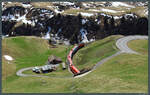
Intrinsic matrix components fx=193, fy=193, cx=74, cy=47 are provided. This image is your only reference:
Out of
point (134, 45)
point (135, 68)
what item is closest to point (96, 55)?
point (134, 45)

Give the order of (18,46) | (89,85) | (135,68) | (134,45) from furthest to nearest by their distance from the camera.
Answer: (18,46) < (134,45) < (135,68) < (89,85)

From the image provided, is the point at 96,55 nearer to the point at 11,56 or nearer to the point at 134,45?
the point at 134,45

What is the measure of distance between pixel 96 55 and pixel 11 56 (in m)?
54.4

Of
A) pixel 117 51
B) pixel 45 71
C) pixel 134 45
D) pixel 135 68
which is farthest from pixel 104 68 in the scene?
pixel 134 45

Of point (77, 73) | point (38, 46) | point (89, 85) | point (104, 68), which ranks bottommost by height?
point (38, 46)

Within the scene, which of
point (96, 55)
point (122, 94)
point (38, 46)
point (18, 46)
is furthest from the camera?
point (38, 46)

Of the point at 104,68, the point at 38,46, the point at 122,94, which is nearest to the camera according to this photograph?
the point at 122,94

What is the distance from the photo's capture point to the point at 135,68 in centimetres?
5819

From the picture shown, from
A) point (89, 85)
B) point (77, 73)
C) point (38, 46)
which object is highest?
point (89, 85)

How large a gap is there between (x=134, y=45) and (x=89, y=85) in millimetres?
67857

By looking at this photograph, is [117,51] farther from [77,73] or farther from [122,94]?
[122,94]

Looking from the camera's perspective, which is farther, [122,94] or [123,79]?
[123,79]

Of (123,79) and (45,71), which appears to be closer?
(123,79)

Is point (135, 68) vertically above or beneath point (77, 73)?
above
